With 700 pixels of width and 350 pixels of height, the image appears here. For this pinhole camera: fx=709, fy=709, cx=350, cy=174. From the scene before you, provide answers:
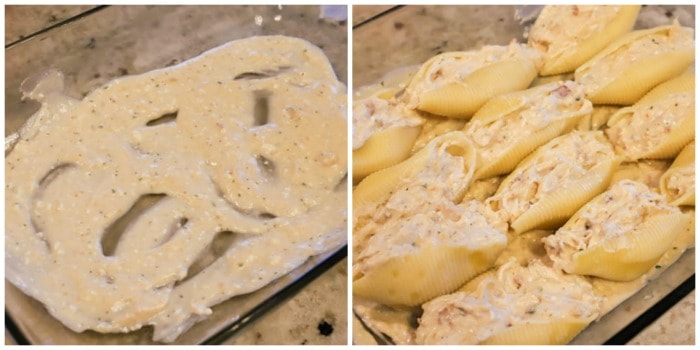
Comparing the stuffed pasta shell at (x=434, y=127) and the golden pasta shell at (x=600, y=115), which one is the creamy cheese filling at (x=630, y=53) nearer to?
the golden pasta shell at (x=600, y=115)

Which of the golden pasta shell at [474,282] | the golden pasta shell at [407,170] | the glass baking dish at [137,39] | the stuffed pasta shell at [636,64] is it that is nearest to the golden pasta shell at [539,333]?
the golden pasta shell at [474,282]

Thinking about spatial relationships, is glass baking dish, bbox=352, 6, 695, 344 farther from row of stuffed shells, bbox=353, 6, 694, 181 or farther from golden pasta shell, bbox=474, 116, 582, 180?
golden pasta shell, bbox=474, 116, 582, 180

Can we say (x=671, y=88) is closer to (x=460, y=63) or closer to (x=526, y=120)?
(x=526, y=120)

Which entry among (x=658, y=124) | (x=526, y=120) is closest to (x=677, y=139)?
(x=658, y=124)

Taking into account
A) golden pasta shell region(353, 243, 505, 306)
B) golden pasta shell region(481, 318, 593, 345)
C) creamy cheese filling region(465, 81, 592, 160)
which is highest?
creamy cheese filling region(465, 81, 592, 160)

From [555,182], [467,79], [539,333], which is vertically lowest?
[539,333]

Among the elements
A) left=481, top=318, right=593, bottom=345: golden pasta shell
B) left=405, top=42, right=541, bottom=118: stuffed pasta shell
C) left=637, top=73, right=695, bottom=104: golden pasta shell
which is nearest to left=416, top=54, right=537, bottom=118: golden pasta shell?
left=405, top=42, right=541, bottom=118: stuffed pasta shell

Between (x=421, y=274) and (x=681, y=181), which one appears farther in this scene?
(x=681, y=181)
